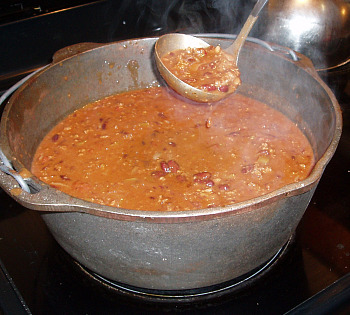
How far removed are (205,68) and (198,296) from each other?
3.44ft

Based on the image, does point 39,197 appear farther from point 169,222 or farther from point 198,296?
point 198,296

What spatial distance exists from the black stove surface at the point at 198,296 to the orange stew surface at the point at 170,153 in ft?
0.76

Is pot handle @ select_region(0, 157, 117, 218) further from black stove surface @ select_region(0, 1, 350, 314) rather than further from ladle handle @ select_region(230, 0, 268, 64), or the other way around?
ladle handle @ select_region(230, 0, 268, 64)

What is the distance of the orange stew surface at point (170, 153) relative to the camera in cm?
165

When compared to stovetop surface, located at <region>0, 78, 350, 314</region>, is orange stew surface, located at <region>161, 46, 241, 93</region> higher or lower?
higher

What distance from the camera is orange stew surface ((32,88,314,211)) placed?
1651 millimetres

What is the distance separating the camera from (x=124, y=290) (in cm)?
151

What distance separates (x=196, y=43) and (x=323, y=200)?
3.28ft

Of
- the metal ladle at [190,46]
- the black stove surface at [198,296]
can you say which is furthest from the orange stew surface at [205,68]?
the black stove surface at [198,296]

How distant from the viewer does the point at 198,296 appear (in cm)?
149

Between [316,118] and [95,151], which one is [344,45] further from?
[95,151]

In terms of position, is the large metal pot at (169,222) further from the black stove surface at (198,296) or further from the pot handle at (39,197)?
the black stove surface at (198,296)

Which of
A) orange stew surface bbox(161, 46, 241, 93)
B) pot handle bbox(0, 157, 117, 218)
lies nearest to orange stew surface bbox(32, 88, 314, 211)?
orange stew surface bbox(161, 46, 241, 93)

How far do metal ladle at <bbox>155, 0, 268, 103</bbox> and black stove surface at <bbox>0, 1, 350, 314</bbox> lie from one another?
Result: 0.70m
